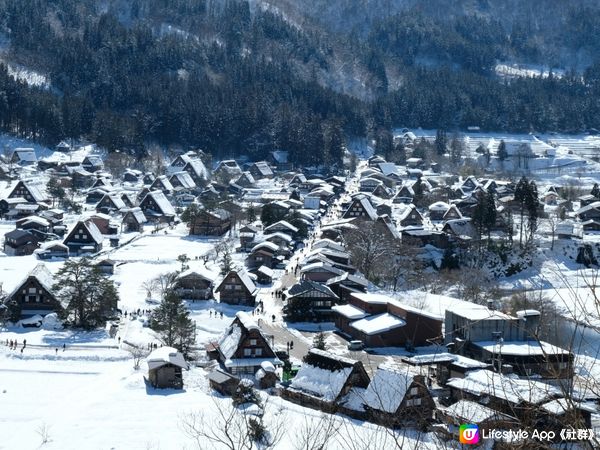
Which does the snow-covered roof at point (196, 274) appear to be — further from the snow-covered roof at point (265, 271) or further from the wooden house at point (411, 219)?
the wooden house at point (411, 219)

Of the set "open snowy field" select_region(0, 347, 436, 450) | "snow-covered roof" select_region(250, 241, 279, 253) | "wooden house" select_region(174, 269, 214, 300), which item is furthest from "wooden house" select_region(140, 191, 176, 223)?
"open snowy field" select_region(0, 347, 436, 450)

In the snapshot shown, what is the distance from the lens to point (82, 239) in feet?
99.2

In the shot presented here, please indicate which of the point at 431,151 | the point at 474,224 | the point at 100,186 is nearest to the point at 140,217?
the point at 100,186

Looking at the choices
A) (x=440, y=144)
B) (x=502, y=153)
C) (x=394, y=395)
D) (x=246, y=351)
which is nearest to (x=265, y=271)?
(x=246, y=351)

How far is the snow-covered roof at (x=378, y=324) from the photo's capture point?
19.7 m

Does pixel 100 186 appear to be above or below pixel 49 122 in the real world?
below

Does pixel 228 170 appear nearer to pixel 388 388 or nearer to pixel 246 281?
pixel 246 281

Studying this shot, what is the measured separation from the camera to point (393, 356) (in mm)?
18844

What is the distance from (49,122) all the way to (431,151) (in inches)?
1182

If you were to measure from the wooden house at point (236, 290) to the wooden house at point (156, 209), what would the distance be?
48.7 feet

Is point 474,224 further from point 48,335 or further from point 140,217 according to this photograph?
point 48,335

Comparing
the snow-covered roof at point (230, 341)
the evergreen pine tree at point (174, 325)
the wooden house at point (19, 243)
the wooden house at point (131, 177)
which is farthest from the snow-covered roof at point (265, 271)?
the wooden house at point (131, 177)

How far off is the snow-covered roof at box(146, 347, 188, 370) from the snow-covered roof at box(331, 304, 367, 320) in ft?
21.3

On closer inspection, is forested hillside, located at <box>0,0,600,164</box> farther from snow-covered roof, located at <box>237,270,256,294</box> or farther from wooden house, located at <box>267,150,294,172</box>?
snow-covered roof, located at <box>237,270,256,294</box>
